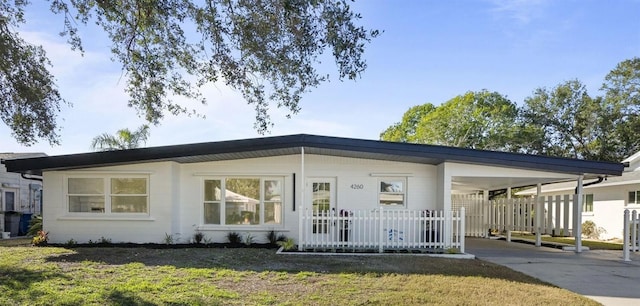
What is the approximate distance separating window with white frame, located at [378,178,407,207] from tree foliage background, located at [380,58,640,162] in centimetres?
2328

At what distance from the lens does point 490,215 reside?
18312 mm

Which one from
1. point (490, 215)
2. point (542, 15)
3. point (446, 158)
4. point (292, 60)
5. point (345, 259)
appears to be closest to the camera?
point (292, 60)

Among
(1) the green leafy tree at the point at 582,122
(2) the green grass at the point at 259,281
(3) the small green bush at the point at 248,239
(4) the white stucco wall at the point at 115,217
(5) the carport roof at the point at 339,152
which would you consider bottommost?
(3) the small green bush at the point at 248,239

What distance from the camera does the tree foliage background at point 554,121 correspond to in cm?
3128

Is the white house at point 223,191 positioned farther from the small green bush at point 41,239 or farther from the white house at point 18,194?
the white house at point 18,194

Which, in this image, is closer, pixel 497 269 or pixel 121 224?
pixel 497 269

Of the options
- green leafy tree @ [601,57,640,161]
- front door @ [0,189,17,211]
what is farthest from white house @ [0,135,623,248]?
green leafy tree @ [601,57,640,161]

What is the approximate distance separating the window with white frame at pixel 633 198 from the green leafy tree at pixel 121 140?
21.7m

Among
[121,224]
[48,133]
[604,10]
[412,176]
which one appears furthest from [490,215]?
[48,133]

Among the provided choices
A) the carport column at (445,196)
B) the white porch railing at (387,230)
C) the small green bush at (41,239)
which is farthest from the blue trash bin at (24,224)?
the carport column at (445,196)

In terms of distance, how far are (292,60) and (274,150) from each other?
202 inches

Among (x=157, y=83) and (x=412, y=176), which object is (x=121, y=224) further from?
(x=412, y=176)

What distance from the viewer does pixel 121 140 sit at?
24.0 meters

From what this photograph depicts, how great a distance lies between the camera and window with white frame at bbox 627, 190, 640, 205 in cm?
1839
